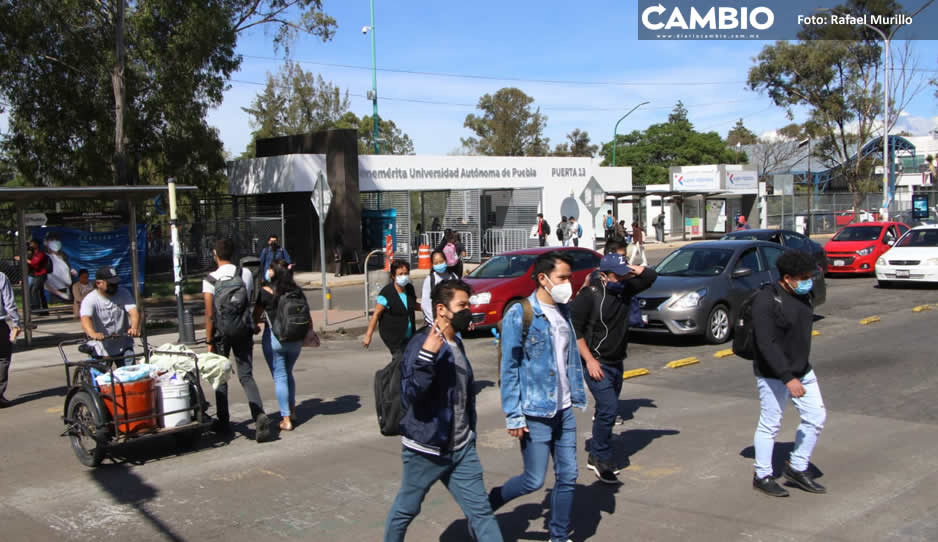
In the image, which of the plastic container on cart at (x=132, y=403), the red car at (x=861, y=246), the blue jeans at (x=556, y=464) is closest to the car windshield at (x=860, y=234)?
the red car at (x=861, y=246)

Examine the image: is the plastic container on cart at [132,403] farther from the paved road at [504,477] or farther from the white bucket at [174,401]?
the paved road at [504,477]

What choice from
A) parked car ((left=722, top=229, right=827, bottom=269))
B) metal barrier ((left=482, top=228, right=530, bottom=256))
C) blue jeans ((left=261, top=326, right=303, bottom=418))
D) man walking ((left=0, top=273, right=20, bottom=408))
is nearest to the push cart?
blue jeans ((left=261, top=326, right=303, bottom=418))

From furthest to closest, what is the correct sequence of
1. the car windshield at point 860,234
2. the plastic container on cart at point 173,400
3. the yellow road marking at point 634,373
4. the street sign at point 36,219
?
the car windshield at point 860,234 → the street sign at point 36,219 → the yellow road marking at point 634,373 → the plastic container on cart at point 173,400

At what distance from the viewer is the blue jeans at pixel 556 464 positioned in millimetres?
4590

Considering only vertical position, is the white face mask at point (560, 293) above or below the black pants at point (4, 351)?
above

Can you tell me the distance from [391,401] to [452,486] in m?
0.56

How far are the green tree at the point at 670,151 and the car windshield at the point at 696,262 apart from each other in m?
62.0

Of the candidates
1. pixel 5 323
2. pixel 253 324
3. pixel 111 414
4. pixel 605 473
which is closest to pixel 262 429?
pixel 253 324

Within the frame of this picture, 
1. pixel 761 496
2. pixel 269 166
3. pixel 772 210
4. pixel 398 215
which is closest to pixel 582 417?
pixel 761 496

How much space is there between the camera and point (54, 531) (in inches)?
208

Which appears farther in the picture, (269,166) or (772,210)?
(772,210)

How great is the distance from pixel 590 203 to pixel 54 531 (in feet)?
54.4

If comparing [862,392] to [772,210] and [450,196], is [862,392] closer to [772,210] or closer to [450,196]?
[450,196]

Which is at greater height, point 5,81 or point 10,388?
point 5,81
